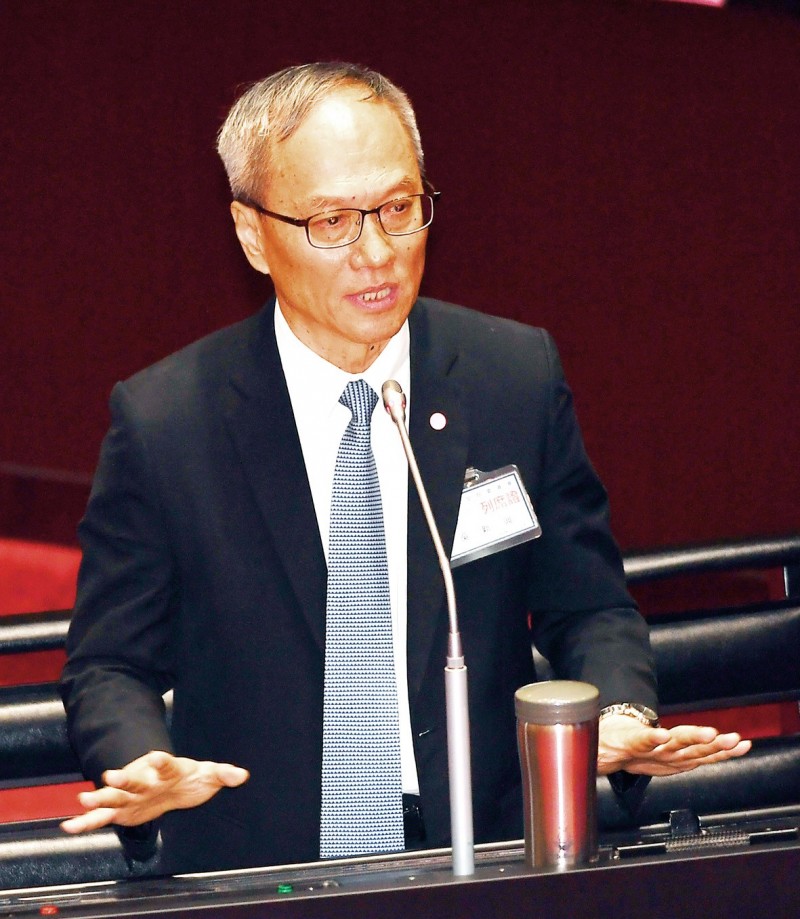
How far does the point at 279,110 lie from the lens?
5.64 ft

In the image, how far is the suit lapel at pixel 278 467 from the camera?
173 cm

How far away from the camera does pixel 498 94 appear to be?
3963mm

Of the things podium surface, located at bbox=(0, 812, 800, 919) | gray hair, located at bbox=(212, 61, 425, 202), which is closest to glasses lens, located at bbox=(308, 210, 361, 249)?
gray hair, located at bbox=(212, 61, 425, 202)

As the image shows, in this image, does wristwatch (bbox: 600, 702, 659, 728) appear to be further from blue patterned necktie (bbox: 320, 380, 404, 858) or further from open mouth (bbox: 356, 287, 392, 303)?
open mouth (bbox: 356, 287, 392, 303)

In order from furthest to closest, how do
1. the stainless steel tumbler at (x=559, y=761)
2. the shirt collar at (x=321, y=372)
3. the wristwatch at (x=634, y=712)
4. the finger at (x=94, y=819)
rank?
the shirt collar at (x=321, y=372) → the wristwatch at (x=634, y=712) → the finger at (x=94, y=819) → the stainless steel tumbler at (x=559, y=761)

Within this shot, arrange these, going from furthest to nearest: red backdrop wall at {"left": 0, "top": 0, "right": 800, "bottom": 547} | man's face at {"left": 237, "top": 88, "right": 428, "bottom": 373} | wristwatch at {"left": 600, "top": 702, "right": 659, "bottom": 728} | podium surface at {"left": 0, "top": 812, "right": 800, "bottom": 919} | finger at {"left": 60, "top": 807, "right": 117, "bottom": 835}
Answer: red backdrop wall at {"left": 0, "top": 0, "right": 800, "bottom": 547} < man's face at {"left": 237, "top": 88, "right": 428, "bottom": 373} < wristwatch at {"left": 600, "top": 702, "right": 659, "bottom": 728} < finger at {"left": 60, "top": 807, "right": 117, "bottom": 835} < podium surface at {"left": 0, "top": 812, "right": 800, "bottom": 919}

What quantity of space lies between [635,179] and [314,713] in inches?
103

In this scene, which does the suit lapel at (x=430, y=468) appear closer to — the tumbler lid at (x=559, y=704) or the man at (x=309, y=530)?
the man at (x=309, y=530)

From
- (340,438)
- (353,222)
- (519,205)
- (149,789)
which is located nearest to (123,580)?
(340,438)

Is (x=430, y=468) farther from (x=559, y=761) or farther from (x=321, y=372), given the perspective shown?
(x=559, y=761)

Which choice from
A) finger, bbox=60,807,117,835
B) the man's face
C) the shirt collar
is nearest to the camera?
finger, bbox=60,807,117,835

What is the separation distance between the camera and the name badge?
1738 millimetres

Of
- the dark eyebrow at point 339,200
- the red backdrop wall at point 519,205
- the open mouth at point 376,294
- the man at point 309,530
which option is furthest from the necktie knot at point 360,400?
the red backdrop wall at point 519,205

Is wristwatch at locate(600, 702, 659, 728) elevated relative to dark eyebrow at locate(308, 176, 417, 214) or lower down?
lower down
